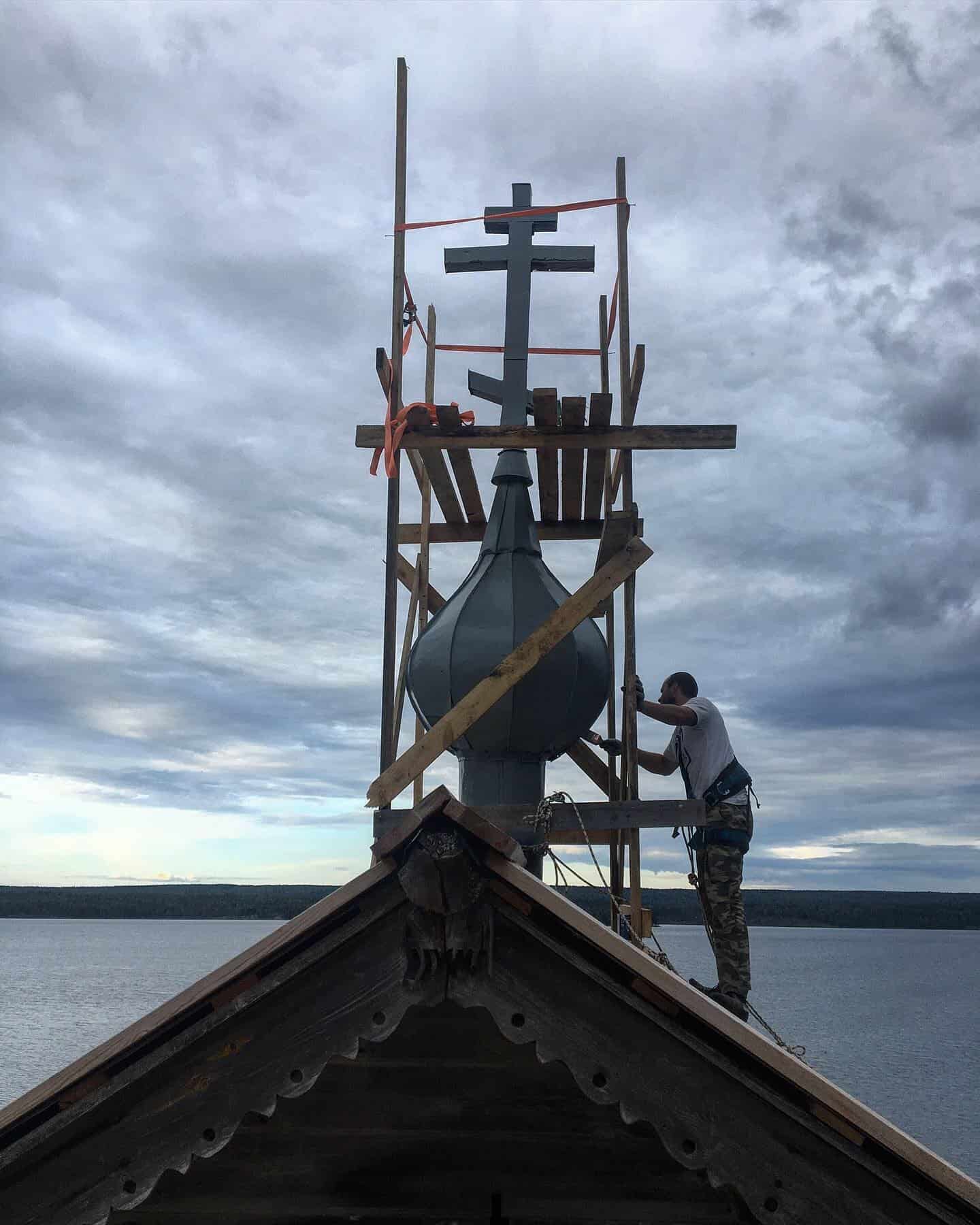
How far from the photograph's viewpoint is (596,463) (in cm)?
940

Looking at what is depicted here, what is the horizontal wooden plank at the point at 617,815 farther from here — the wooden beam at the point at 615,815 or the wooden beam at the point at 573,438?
the wooden beam at the point at 573,438

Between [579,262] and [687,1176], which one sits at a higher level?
[579,262]

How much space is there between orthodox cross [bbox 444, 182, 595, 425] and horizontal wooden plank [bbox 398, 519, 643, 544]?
50.8 inches

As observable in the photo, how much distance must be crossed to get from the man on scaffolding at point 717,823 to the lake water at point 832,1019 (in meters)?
22.0

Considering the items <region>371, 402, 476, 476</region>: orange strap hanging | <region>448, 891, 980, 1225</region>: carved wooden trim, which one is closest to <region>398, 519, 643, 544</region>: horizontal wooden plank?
<region>371, 402, 476, 476</region>: orange strap hanging

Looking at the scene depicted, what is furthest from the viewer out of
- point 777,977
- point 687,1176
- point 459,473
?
point 777,977

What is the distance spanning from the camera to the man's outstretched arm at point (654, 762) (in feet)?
28.4

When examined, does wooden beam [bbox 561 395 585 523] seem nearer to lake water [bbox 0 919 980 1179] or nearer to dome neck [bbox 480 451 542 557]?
dome neck [bbox 480 451 542 557]

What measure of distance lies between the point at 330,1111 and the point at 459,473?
5.88 metres

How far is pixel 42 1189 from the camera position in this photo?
335 cm

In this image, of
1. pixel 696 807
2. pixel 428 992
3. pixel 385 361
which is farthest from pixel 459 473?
pixel 428 992

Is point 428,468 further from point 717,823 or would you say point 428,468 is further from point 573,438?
point 717,823

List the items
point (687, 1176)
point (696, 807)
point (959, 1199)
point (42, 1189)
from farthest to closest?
point (696, 807) < point (687, 1176) < point (42, 1189) < point (959, 1199)

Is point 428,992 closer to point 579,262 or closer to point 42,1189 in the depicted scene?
point 42,1189
